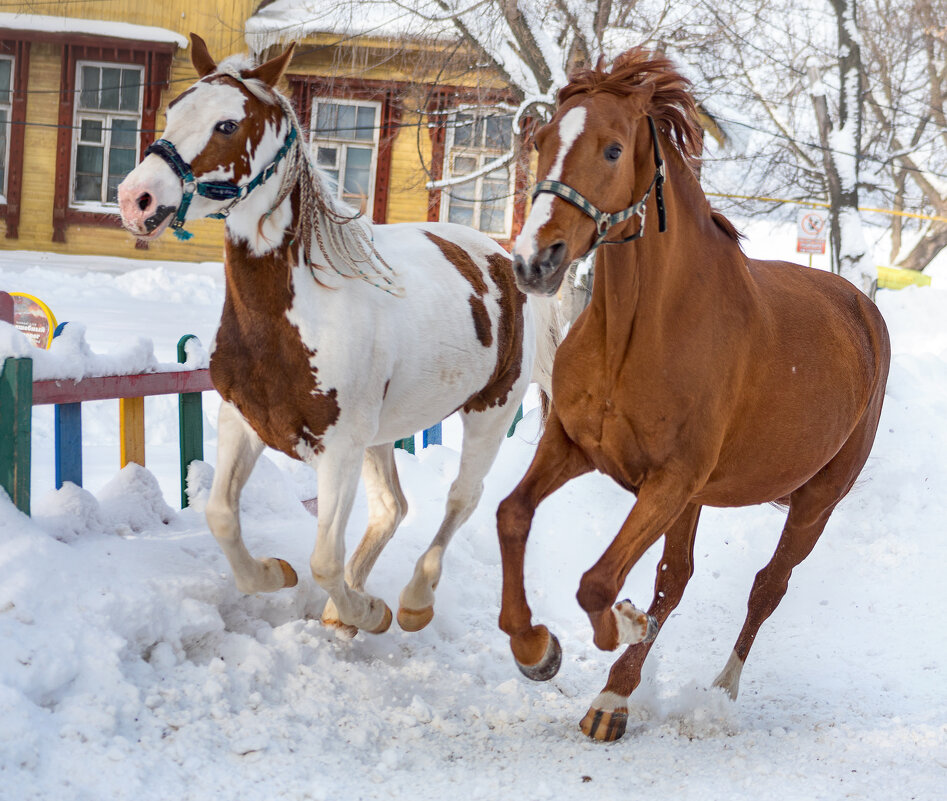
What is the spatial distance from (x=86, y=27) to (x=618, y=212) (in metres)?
16.8

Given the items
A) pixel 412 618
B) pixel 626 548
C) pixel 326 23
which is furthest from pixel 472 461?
pixel 326 23

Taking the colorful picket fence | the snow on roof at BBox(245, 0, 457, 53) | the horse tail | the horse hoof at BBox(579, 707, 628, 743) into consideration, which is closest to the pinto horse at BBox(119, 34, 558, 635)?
the colorful picket fence

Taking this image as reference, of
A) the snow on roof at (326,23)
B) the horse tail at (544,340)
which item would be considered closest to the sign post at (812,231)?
the snow on roof at (326,23)

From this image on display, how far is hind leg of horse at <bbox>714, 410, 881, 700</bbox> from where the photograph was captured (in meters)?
4.30

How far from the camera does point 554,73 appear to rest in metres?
10.6

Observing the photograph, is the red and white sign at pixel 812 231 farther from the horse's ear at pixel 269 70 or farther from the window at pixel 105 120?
the horse's ear at pixel 269 70

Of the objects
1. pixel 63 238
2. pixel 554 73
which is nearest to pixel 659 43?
pixel 554 73

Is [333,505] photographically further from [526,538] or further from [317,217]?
[317,217]

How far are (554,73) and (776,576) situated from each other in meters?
7.56

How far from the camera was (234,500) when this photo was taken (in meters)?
3.63

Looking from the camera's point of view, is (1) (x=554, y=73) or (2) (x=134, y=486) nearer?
(2) (x=134, y=486)

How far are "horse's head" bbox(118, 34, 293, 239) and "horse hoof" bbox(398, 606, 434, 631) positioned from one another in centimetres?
170

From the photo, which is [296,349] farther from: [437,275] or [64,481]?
[64,481]

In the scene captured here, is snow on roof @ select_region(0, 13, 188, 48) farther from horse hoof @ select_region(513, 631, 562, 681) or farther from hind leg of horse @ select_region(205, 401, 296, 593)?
horse hoof @ select_region(513, 631, 562, 681)
